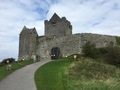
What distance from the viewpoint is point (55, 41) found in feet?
205

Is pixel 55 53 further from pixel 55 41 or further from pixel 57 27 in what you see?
pixel 57 27

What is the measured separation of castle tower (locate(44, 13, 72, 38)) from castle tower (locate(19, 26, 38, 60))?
487 centimetres

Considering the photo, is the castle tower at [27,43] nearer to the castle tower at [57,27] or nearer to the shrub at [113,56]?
the castle tower at [57,27]

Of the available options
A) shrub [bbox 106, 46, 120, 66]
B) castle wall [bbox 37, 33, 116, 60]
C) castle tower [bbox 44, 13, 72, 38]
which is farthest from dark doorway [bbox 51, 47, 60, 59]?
shrub [bbox 106, 46, 120, 66]

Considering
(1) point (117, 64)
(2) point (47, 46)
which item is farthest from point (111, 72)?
(2) point (47, 46)

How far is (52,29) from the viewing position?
72.0 meters

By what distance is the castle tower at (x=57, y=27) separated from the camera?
231 ft

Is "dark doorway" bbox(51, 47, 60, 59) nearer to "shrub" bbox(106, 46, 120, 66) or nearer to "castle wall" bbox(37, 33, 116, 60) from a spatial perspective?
"castle wall" bbox(37, 33, 116, 60)

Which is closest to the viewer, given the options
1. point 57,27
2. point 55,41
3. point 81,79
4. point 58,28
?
point 81,79

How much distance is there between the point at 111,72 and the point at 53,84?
14280 mm

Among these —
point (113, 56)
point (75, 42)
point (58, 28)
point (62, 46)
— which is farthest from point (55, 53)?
point (113, 56)

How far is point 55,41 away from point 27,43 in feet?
27.7

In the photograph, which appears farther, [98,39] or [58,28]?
[58,28]

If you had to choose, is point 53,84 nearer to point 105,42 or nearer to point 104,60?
point 104,60
